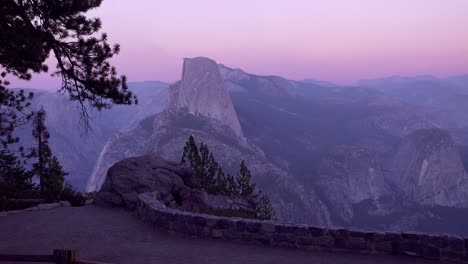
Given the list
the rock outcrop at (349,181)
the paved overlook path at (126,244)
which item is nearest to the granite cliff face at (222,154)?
the rock outcrop at (349,181)

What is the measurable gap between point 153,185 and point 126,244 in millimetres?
7264

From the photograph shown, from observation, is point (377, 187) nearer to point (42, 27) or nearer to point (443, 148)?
point (443, 148)

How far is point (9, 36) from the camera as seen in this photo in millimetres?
12203

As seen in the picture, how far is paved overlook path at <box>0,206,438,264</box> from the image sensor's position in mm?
10859

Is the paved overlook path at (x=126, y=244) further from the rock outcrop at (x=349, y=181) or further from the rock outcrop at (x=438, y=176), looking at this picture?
the rock outcrop at (x=438, y=176)

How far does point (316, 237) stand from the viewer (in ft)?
38.0

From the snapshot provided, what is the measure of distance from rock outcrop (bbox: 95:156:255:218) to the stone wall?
5.33m

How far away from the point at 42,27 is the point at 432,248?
13.1 m

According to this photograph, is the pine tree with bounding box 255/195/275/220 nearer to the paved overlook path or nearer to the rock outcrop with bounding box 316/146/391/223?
the paved overlook path

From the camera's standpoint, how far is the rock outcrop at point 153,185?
1936 centimetres

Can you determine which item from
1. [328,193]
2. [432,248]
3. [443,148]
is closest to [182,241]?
[432,248]

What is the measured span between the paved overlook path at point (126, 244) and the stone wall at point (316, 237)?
Answer: 273 mm

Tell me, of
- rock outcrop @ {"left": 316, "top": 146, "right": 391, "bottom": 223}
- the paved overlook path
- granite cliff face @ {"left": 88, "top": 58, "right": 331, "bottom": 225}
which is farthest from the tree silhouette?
rock outcrop @ {"left": 316, "top": 146, "right": 391, "bottom": 223}

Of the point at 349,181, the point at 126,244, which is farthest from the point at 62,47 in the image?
the point at 349,181
